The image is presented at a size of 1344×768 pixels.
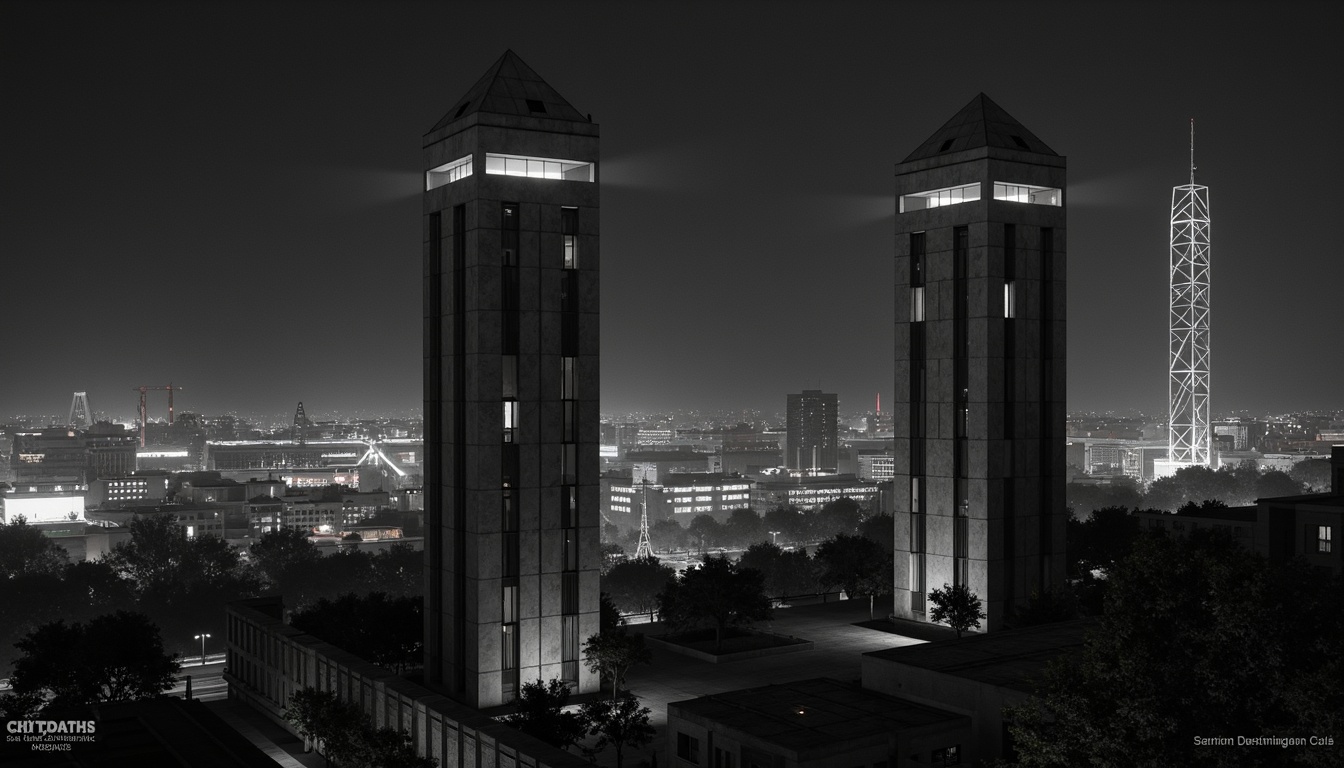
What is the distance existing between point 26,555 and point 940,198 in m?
116

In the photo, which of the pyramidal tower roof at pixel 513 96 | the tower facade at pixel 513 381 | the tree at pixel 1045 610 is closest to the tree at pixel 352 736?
the tower facade at pixel 513 381

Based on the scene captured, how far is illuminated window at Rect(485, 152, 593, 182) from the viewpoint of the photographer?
46188 mm

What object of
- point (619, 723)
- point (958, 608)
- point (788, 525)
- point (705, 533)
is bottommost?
point (705, 533)

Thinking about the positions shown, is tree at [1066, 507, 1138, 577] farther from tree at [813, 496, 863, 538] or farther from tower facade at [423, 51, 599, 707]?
tree at [813, 496, 863, 538]

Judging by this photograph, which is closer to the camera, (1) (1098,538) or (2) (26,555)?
(1) (1098,538)

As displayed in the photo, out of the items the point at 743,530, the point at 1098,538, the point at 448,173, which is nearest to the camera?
the point at 448,173

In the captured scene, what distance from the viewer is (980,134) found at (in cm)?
5791

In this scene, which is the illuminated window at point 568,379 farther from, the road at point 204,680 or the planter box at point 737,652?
the road at point 204,680

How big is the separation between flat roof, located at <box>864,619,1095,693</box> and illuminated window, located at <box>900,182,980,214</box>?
22733 millimetres

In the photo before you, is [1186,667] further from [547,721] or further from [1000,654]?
[547,721]

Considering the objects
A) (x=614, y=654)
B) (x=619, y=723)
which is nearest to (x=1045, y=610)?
(x=614, y=654)

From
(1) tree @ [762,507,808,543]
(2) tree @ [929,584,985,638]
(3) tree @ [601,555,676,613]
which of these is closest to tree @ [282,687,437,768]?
(2) tree @ [929,584,985,638]

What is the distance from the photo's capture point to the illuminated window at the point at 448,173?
46.9 meters

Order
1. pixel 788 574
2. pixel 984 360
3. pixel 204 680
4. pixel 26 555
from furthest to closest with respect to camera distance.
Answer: pixel 26 555 < pixel 788 574 < pixel 204 680 < pixel 984 360
